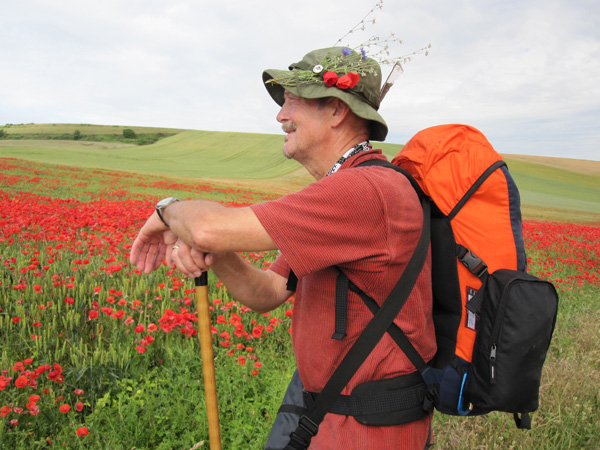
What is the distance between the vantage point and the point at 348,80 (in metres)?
1.68

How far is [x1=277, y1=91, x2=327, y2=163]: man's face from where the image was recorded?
1820 mm

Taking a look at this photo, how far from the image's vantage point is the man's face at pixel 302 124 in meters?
1.82

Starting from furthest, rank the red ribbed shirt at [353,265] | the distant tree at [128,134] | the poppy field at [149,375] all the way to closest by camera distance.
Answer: the distant tree at [128,134] → the poppy field at [149,375] → the red ribbed shirt at [353,265]

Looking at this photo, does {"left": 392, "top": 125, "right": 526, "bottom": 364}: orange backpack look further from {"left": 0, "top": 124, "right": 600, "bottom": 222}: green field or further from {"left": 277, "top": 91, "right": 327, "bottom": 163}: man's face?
{"left": 0, "top": 124, "right": 600, "bottom": 222}: green field

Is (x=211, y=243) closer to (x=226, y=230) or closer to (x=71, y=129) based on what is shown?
(x=226, y=230)

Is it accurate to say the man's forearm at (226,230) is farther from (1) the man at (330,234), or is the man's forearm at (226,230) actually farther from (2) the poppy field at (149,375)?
(2) the poppy field at (149,375)

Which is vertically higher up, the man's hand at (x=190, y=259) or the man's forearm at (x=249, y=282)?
the man's hand at (x=190, y=259)

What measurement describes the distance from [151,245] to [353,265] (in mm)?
918

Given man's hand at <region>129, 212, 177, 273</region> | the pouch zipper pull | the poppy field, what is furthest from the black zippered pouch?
the poppy field

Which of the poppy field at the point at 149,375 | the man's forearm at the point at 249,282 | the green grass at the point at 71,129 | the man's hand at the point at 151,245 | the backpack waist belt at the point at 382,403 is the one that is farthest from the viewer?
the green grass at the point at 71,129

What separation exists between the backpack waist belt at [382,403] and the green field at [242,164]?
32.4m

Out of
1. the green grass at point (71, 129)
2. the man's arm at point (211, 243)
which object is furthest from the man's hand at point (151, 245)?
the green grass at point (71, 129)

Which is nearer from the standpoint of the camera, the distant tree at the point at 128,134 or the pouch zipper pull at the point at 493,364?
the pouch zipper pull at the point at 493,364

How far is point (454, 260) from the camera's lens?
1559mm
